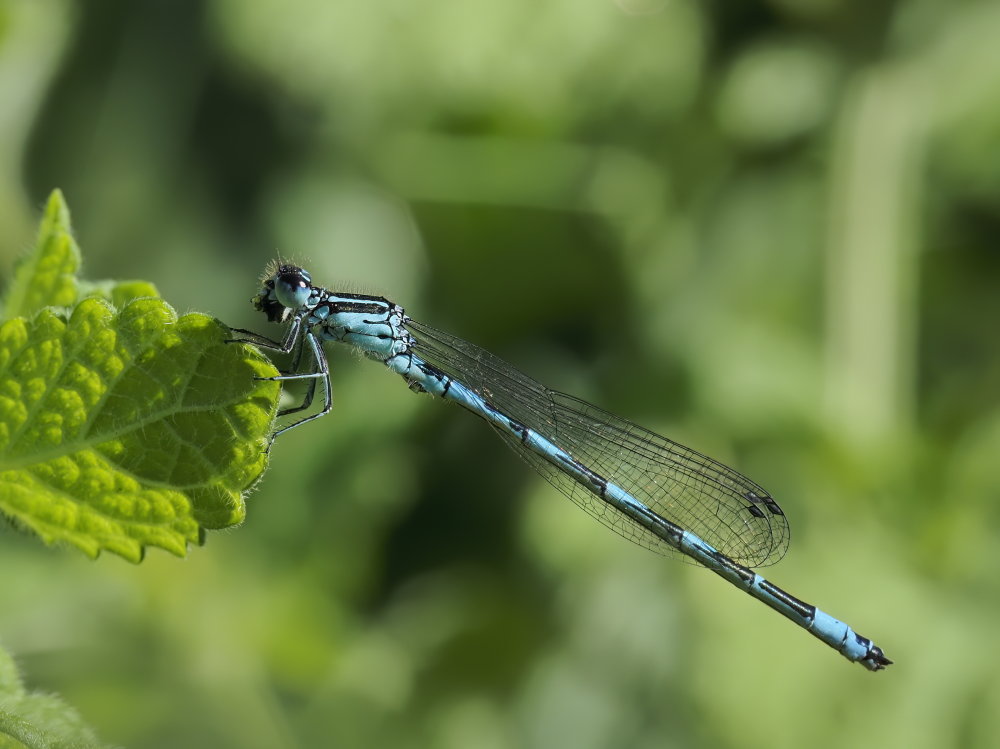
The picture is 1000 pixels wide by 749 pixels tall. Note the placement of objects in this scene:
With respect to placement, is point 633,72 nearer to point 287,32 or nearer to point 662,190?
point 662,190

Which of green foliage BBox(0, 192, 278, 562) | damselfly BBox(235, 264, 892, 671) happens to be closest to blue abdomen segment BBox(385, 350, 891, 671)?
damselfly BBox(235, 264, 892, 671)

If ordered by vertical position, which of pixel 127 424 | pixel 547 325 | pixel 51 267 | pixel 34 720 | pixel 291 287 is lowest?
pixel 34 720

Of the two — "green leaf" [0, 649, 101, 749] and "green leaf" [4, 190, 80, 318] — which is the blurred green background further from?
"green leaf" [0, 649, 101, 749]

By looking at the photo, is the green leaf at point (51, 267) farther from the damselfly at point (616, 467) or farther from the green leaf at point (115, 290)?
the damselfly at point (616, 467)

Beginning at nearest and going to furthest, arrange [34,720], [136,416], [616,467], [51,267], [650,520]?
1. [34,720]
2. [136,416]
3. [51,267]
4. [650,520]
5. [616,467]

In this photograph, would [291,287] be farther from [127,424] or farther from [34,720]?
[34,720]

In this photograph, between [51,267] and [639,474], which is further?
[639,474]

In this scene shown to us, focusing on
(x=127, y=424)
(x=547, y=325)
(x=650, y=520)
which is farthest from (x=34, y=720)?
(x=547, y=325)
